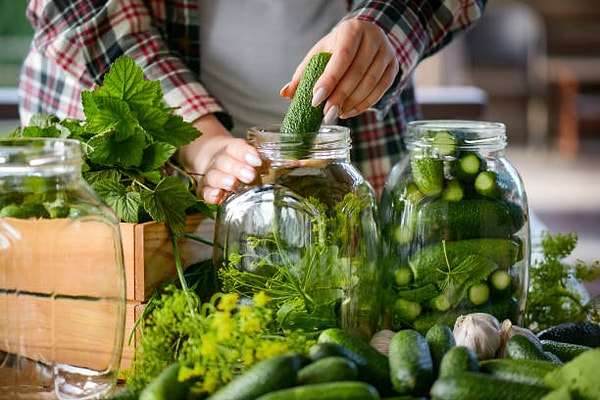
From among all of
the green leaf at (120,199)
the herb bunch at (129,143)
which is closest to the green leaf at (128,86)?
the herb bunch at (129,143)

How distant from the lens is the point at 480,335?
33.9 inches

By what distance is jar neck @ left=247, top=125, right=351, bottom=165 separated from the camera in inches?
36.1

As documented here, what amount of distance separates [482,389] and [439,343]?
0.40 feet

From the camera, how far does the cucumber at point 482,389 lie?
689 mm

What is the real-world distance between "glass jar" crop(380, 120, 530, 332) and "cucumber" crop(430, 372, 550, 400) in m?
0.27

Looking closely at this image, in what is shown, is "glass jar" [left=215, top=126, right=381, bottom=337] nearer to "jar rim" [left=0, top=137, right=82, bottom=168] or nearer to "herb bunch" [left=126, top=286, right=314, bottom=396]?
"herb bunch" [left=126, top=286, right=314, bottom=396]

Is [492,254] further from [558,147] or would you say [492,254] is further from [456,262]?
[558,147]

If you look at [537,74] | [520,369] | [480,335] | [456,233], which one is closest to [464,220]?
[456,233]

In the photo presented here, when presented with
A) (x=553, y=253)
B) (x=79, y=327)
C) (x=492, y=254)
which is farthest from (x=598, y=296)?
(x=79, y=327)

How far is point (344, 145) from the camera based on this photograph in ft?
3.10

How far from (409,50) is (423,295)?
1.62 ft

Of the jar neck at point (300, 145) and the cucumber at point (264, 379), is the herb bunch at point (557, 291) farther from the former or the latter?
the cucumber at point (264, 379)

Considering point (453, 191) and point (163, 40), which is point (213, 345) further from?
point (163, 40)

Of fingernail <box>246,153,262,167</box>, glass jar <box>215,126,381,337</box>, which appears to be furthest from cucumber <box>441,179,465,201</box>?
fingernail <box>246,153,262,167</box>
